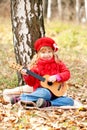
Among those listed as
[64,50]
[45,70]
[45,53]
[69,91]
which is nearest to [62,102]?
[45,70]

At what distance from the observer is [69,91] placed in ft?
28.0

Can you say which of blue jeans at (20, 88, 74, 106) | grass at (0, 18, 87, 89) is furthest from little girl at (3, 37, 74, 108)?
grass at (0, 18, 87, 89)

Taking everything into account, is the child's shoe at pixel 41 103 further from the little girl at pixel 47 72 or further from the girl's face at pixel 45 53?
the girl's face at pixel 45 53

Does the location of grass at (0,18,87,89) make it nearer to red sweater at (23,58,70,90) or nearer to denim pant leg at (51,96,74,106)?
red sweater at (23,58,70,90)

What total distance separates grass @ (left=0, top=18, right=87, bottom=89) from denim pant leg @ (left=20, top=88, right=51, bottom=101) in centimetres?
166

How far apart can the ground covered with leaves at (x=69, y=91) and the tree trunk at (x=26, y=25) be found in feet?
2.78

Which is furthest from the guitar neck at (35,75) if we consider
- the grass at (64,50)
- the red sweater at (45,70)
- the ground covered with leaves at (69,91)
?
the grass at (64,50)

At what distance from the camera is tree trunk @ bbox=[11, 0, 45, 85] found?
308 inches

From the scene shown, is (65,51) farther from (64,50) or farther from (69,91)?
(69,91)

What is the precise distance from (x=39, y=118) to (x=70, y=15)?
792 inches

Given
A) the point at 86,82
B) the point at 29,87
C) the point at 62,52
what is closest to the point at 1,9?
the point at 62,52

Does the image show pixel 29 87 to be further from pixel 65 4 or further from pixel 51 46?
pixel 65 4

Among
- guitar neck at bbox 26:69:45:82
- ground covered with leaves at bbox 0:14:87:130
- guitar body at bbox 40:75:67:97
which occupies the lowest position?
ground covered with leaves at bbox 0:14:87:130

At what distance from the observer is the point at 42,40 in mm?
7031
